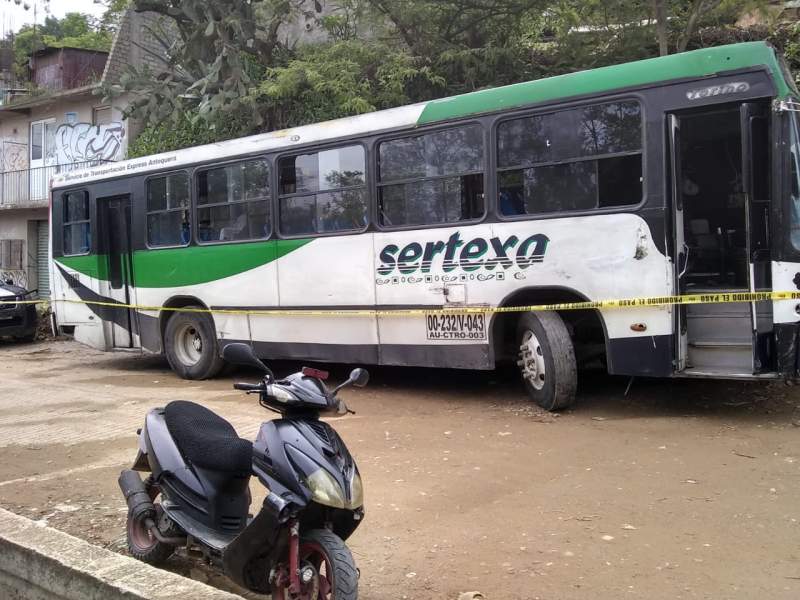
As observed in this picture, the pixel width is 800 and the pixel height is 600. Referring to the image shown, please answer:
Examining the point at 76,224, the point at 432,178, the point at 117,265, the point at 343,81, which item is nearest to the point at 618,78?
the point at 432,178

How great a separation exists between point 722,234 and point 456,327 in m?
2.98

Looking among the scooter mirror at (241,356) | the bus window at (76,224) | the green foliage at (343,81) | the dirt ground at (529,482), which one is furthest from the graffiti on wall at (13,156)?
the scooter mirror at (241,356)

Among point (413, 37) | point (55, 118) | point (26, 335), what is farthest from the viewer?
point (55, 118)

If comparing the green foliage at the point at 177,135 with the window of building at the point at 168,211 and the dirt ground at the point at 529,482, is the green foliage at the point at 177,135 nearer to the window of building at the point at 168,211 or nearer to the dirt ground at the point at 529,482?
the window of building at the point at 168,211

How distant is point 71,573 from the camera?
10.7ft

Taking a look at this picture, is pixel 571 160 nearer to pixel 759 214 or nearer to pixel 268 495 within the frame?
pixel 759 214

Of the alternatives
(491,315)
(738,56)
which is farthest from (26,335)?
(738,56)

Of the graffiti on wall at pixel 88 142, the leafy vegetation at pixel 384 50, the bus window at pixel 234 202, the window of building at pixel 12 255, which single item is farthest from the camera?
the window of building at pixel 12 255

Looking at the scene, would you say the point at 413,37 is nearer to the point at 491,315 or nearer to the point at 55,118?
the point at 491,315

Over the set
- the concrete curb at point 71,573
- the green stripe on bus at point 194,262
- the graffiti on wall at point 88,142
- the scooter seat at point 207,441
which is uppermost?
the graffiti on wall at point 88,142

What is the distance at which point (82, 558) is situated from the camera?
11.0ft

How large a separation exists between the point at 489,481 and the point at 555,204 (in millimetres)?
2941

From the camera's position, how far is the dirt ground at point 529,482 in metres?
3.66

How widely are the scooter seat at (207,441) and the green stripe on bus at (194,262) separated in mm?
5021
